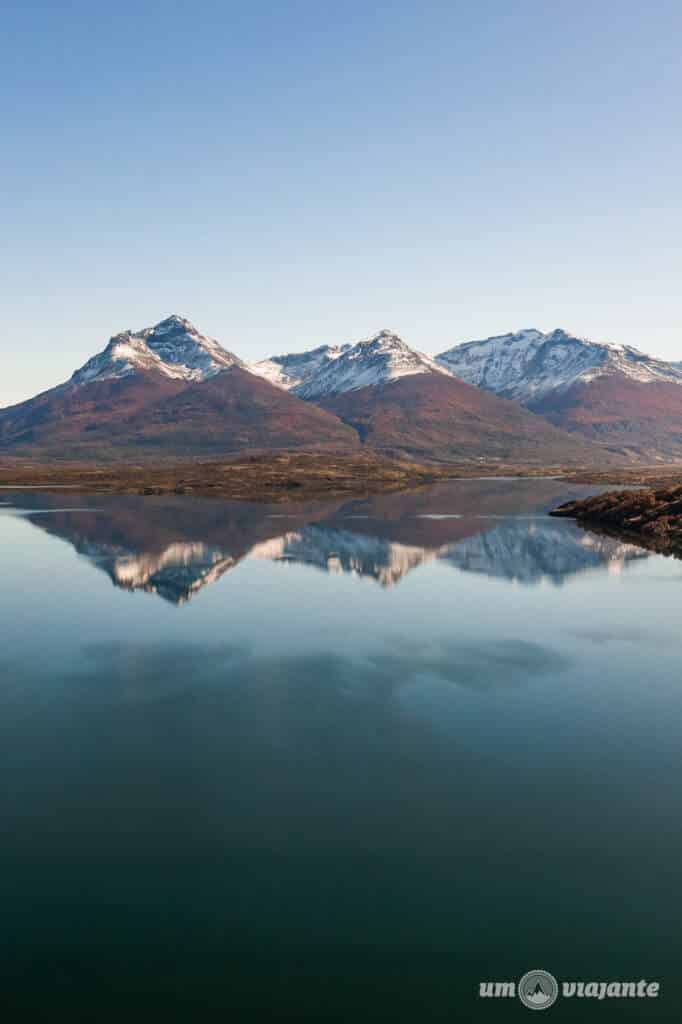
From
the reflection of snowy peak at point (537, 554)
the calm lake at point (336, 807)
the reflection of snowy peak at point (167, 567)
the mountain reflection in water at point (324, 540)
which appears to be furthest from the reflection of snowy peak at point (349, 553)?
the calm lake at point (336, 807)

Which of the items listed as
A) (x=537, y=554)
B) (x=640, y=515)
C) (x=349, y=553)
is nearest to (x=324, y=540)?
(x=349, y=553)

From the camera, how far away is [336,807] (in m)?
26.1

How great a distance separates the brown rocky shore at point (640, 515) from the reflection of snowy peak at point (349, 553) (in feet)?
102

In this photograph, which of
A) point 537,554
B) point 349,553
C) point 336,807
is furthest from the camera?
point 537,554

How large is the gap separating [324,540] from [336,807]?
75697 millimetres

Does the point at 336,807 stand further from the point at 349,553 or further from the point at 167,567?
the point at 349,553

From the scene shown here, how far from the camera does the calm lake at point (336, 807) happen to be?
18.2m

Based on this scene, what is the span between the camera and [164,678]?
41719 millimetres

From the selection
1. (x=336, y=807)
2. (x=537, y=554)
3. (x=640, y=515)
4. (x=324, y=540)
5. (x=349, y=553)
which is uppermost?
(x=640, y=515)

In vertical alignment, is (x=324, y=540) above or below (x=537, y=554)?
above

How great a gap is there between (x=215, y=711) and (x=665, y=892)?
21103 millimetres

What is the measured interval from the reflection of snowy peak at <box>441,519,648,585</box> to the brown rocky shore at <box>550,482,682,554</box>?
18.7ft

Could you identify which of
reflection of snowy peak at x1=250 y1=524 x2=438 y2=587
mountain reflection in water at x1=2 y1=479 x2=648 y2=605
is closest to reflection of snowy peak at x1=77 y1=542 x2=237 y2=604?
mountain reflection in water at x1=2 y1=479 x2=648 y2=605

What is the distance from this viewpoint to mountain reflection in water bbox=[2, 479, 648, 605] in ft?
258
